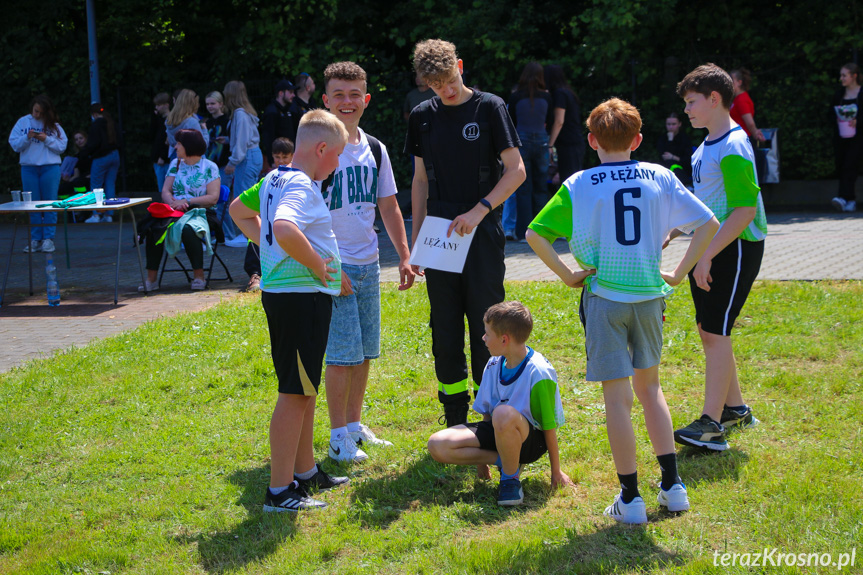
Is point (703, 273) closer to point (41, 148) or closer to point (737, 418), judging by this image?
point (737, 418)

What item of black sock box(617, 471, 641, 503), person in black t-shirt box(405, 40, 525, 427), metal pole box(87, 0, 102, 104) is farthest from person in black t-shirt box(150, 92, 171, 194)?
black sock box(617, 471, 641, 503)

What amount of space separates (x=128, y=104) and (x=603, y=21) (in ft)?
31.2

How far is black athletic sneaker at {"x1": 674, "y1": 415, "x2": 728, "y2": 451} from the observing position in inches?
175

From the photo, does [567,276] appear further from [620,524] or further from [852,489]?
[852,489]

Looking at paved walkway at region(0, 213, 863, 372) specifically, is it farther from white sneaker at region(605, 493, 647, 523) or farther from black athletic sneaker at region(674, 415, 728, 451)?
white sneaker at region(605, 493, 647, 523)

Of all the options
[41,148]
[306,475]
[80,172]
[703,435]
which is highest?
[41,148]

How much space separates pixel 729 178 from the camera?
4328mm

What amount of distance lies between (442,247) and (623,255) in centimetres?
→ 104

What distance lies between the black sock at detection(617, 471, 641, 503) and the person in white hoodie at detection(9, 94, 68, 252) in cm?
996

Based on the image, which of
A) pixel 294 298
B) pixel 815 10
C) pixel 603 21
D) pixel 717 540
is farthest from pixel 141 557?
pixel 815 10

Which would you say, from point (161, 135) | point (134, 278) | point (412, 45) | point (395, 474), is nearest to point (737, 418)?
point (395, 474)

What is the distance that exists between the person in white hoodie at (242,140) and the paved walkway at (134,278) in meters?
1.02

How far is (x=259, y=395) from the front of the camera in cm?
575

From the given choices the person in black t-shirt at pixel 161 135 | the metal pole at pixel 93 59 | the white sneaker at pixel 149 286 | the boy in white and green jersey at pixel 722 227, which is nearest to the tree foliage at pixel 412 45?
the metal pole at pixel 93 59
